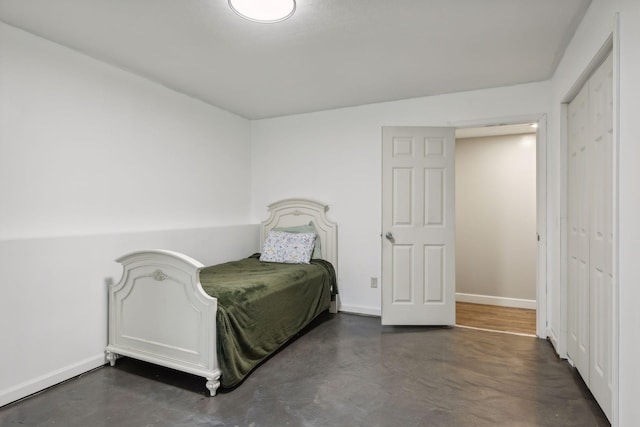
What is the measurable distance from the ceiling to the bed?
1.47 meters

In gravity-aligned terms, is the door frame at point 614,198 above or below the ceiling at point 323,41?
below

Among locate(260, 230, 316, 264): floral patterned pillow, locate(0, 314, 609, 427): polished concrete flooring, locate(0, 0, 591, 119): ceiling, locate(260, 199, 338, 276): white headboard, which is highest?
locate(0, 0, 591, 119): ceiling

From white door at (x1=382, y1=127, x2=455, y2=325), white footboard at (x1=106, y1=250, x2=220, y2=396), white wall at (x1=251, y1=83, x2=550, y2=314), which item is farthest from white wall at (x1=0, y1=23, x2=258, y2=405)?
white door at (x1=382, y1=127, x2=455, y2=325)

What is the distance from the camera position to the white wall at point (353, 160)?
3.58 meters

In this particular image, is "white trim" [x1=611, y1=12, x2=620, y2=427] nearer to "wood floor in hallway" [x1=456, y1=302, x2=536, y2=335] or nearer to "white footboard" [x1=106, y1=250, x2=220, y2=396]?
"wood floor in hallway" [x1=456, y1=302, x2=536, y2=335]

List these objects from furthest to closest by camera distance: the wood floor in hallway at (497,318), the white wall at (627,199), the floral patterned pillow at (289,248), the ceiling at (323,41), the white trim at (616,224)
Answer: the floral patterned pillow at (289,248)
the wood floor in hallway at (497,318)
the ceiling at (323,41)
the white trim at (616,224)
the white wall at (627,199)

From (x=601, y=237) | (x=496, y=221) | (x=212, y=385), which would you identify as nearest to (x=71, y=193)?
(x=212, y=385)

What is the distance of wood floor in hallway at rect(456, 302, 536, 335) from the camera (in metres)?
3.54

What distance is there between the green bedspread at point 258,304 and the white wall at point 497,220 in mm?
2061

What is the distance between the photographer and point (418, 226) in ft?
11.4

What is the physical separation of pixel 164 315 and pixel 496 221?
13.0ft

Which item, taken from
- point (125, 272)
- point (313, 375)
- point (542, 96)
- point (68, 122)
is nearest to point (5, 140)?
point (68, 122)

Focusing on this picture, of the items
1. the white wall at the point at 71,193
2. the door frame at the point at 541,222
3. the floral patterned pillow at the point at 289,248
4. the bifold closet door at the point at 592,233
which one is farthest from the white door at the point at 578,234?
the white wall at the point at 71,193

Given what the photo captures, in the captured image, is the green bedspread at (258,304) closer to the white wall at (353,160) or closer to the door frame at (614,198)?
the white wall at (353,160)
